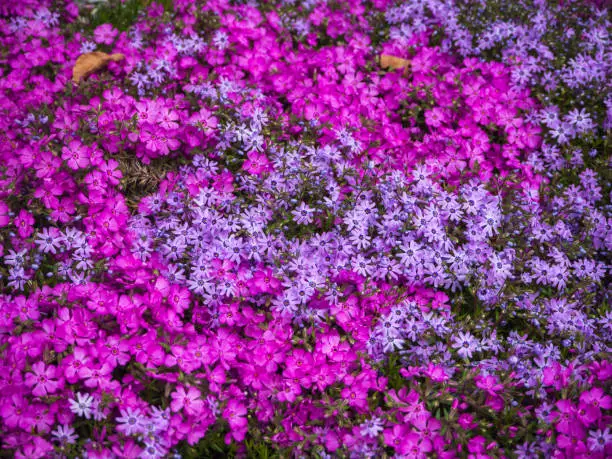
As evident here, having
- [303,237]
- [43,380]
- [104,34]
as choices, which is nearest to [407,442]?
[303,237]

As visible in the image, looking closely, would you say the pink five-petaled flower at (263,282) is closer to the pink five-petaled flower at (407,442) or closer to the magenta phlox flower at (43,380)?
the pink five-petaled flower at (407,442)

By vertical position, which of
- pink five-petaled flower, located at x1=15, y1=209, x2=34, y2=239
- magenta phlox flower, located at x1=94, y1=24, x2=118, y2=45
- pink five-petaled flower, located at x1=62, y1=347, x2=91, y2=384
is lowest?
pink five-petaled flower, located at x1=62, y1=347, x2=91, y2=384

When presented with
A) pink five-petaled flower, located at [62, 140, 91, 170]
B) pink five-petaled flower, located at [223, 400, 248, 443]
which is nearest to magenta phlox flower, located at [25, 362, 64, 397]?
pink five-petaled flower, located at [223, 400, 248, 443]

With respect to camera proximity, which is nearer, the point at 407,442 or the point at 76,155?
the point at 407,442

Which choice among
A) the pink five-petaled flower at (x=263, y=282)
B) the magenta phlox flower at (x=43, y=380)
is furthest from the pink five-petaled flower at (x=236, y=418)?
the magenta phlox flower at (x=43, y=380)

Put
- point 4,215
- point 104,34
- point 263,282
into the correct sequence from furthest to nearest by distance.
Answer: point 104,34 → point 4,215 → point 263,282

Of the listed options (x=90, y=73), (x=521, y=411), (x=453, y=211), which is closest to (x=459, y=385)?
(x=521, y=411)

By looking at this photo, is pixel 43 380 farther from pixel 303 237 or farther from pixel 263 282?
pixel 303 237

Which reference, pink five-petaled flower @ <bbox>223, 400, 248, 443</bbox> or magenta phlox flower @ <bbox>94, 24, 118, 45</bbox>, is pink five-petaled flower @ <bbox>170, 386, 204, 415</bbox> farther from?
magenta phlox flower @ <bbox>94, 24, 118, 45</bbox>
